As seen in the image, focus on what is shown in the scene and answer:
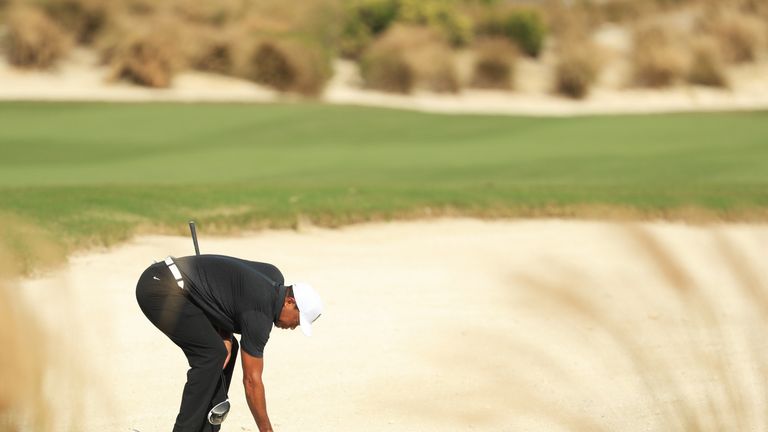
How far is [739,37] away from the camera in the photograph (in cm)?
3784

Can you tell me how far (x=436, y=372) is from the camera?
9.20 metres

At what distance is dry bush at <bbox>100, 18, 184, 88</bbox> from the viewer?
29672mm

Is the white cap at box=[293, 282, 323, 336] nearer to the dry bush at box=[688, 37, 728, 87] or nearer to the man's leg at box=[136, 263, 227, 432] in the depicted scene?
the man's leg at box=[136, 263, 227, 432]

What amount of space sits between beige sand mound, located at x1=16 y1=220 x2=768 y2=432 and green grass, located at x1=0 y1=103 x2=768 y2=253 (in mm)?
885

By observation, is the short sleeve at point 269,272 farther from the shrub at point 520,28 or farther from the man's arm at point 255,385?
the shrub at point 520,28

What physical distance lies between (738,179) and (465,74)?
1791 cm

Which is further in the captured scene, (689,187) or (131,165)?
(131,165)

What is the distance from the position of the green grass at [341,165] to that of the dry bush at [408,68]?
7.65 meters

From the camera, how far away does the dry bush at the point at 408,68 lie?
107 ft

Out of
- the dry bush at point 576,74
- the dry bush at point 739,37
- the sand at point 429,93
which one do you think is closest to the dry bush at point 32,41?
the sand at point 429,93

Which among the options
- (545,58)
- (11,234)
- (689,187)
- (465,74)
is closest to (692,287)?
(11,234)

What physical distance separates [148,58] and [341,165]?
1348 cm

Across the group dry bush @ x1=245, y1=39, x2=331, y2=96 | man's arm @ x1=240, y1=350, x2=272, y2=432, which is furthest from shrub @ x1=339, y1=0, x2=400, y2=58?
man's arm @ x1=240, y1=350, x2=272, y2=432

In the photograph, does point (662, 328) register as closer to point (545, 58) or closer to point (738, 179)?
point (738, 179)
